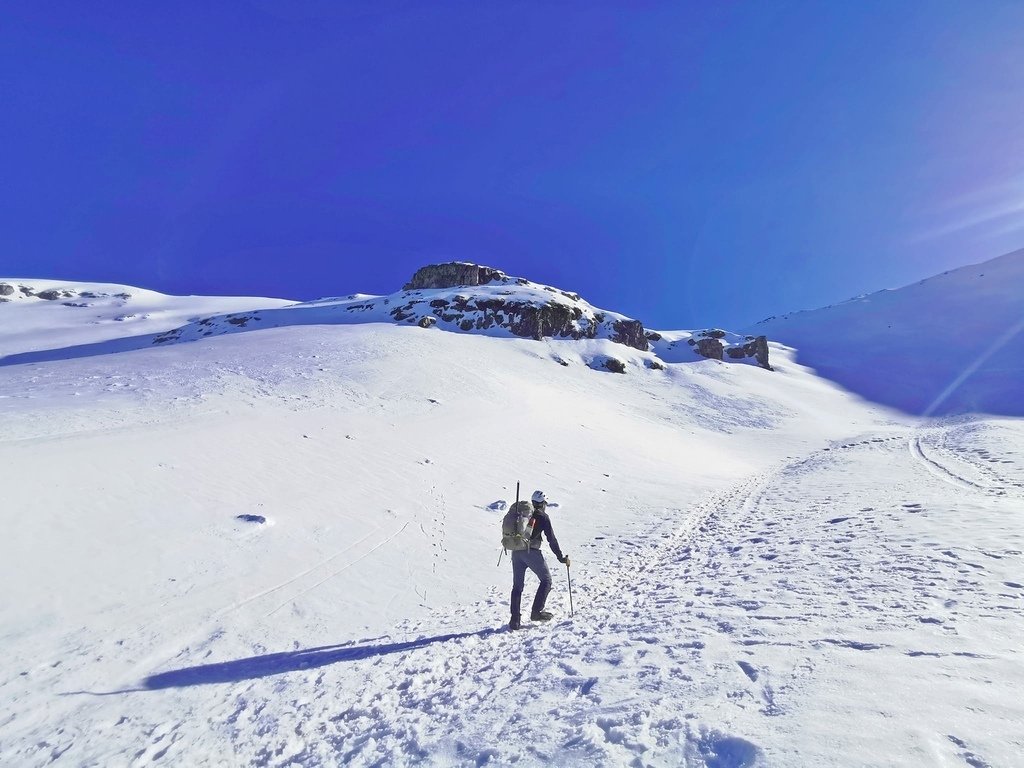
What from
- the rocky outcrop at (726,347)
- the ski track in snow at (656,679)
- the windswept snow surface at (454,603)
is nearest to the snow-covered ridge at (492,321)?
the rocky outcrop at (726,347)

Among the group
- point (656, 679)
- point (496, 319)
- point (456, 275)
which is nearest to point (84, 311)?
point (456, 275)

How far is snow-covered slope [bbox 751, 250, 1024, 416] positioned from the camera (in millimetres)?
71438

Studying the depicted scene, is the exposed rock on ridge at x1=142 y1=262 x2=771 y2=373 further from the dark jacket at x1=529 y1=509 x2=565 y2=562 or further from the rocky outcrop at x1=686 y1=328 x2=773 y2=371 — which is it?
the dark jacket at x1=529 y1=509 x2=565 y2=562

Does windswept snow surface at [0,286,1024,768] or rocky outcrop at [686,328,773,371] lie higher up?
rocky outcrop at [686,328,773,371]

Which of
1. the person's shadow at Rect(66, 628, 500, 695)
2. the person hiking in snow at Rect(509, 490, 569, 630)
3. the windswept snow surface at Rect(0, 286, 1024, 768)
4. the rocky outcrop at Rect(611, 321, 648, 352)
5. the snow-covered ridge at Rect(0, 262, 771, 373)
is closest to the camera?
the windswept snow surface at Rect(0, 286, 1024, 768)

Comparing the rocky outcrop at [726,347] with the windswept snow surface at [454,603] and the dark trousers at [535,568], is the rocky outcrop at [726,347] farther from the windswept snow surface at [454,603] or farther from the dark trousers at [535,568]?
the dark trousers at [535,568]

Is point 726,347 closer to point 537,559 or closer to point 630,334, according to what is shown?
point 630,334

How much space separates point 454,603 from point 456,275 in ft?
318

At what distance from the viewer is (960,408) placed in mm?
62531

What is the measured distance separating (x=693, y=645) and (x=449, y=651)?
340cm

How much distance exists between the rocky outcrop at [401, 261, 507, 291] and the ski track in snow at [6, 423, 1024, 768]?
308 ft

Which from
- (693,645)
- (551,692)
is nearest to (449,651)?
(551,692)

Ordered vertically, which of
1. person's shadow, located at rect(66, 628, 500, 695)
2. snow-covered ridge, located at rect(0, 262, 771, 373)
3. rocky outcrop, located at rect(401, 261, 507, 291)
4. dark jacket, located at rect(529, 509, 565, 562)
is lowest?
person's shadow, located at rect(66, 628, 500, 695)

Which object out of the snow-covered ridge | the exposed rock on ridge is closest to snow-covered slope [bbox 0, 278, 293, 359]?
the snow-covered ridge
